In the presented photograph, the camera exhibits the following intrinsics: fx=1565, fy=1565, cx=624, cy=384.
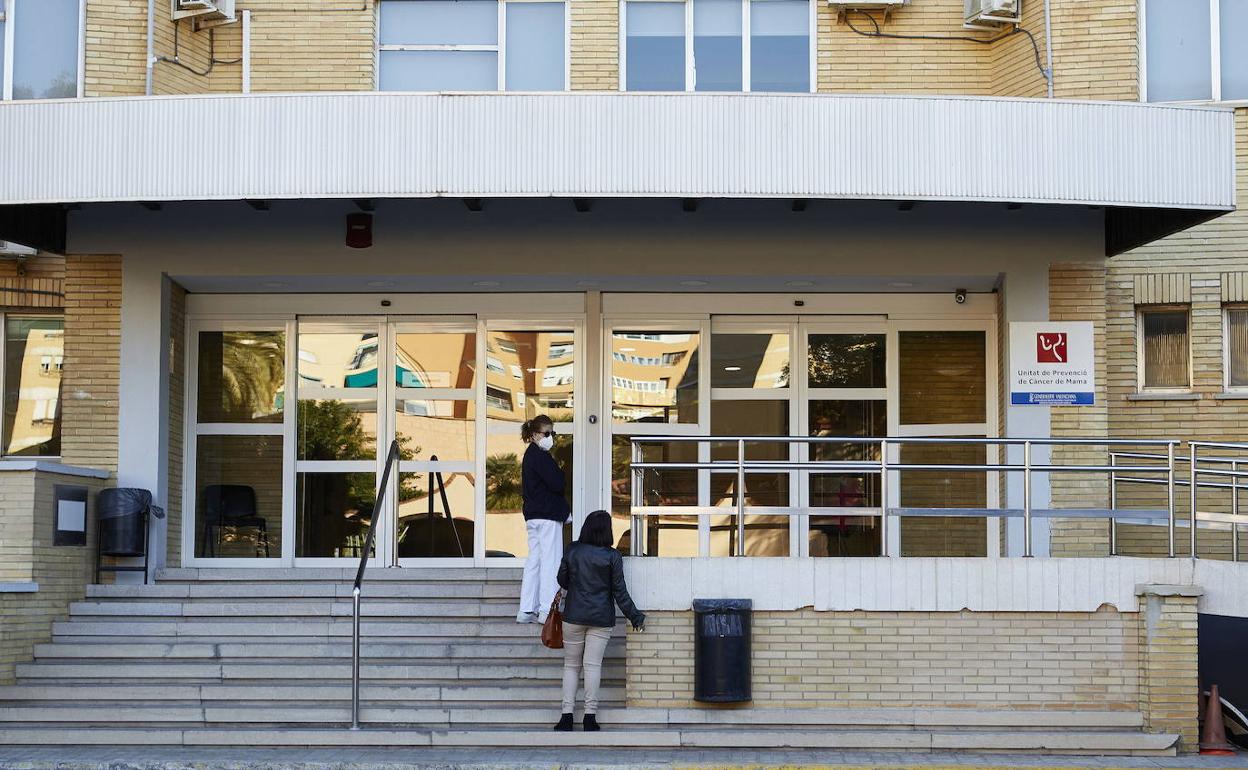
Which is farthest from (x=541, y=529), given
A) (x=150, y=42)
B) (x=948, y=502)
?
(x=150, y=42)

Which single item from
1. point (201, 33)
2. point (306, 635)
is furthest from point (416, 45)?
point (306, 635)

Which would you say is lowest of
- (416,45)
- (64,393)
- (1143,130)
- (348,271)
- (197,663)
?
(197,663)

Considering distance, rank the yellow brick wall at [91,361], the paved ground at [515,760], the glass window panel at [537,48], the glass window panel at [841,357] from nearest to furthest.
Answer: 1. the paved ground at [515,760]
2. the yellow brick wall at [91,361]
3. the glass window panel at [841,357]
4. the glass window panel at [537,48]

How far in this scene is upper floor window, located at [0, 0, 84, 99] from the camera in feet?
49.1

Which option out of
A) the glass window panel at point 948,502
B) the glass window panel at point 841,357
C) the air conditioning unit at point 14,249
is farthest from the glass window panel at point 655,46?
the air conditioning unit at point 14,249

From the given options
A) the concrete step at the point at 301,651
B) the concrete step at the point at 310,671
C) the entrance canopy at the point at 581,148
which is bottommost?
the concrete step at the point at 310,671

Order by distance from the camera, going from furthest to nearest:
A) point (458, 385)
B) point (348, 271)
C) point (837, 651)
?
point (458, 385) < point (348, 271) < point (837, 651)

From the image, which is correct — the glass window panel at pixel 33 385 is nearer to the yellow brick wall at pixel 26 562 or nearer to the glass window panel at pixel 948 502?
the yellow brick wall at pixel 26 562

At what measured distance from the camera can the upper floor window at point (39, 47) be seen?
1498cm

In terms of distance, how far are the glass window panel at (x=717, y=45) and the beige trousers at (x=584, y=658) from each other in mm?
6543

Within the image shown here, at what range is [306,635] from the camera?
12.4 meters

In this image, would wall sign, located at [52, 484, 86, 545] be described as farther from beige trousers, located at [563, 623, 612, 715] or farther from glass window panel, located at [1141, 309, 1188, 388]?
glass window panel, located at [1141, 309, 1188, 388]

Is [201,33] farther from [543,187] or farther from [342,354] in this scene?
[543,187]

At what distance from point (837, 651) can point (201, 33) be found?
28.4 feet
